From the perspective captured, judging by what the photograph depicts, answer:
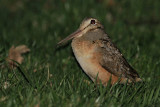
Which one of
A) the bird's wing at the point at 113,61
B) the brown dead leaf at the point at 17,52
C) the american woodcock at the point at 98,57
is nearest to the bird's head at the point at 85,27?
the american woodcock at the point at 98,57

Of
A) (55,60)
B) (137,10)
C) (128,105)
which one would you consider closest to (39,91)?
(128,105)

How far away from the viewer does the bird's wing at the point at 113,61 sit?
520cm

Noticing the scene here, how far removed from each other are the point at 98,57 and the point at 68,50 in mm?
1831

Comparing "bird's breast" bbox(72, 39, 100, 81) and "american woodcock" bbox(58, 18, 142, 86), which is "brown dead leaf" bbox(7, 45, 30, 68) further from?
"bird's breast" bbox(72, 39, 100, 81)

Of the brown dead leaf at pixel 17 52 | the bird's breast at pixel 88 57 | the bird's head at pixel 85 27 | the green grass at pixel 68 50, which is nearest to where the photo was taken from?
the green grass at pixel 68 50

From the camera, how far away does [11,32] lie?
794 cm

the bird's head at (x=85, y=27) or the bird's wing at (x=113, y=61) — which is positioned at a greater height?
the bird's head at (x=85, y=27)

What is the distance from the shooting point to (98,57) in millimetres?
5129

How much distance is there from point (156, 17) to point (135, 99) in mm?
5012

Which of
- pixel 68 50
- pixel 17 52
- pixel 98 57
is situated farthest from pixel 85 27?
pixel 17 52

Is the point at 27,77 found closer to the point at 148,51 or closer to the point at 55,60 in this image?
the point at 55,60

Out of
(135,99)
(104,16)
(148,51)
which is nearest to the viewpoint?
(135,99)

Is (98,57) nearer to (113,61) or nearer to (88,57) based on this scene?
(88,57)

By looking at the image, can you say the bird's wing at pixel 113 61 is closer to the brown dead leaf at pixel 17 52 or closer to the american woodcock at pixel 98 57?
the american woodcock at pixel 98 57
